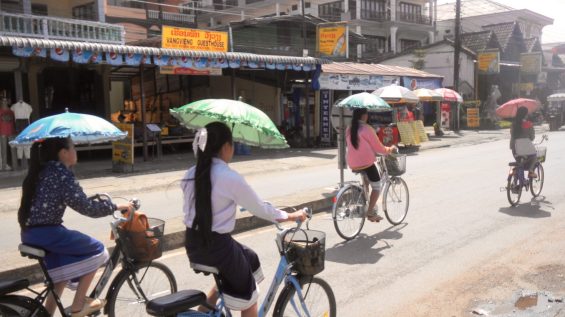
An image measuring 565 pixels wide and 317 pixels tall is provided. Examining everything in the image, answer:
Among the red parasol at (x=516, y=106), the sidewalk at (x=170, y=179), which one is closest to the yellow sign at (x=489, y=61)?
the sidewalk at (x=170, y=179)

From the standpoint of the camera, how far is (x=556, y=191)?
1020cm

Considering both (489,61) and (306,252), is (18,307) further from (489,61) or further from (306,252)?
(489,61)

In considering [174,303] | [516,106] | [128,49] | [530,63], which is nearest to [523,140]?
[516,106]

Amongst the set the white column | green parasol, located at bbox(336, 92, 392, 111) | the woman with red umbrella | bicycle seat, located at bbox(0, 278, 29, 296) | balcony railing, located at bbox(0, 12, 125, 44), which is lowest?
bicycle seat, located at bbox(0, 278, 29, 296)

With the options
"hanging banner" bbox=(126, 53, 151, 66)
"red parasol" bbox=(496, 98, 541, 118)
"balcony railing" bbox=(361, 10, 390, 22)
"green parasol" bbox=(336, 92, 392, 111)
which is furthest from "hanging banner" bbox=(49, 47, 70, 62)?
"balcony railing" bbox=(361, 10, 390, 22)

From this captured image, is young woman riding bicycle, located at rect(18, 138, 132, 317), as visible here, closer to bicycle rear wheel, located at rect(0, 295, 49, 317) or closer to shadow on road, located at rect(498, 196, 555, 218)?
bicycle rear wheel, located at rect(0, 295, 49, 317)

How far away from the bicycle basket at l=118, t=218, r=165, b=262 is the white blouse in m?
0.56

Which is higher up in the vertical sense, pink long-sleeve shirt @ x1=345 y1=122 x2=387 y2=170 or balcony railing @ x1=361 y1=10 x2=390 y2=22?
balcony railing @ x1=361 y1=10 x2=390 y2=22

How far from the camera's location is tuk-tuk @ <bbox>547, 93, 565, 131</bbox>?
29.6 m

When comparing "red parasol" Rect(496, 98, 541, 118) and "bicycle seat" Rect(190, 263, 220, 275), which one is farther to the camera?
"red parasol" Rect(496, 98, 541, 118)

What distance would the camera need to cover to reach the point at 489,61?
30.9 meters

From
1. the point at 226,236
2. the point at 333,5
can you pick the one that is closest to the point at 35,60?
the point at 226,236

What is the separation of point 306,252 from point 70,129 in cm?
189

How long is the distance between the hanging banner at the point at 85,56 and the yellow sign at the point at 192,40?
2.32 m
